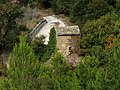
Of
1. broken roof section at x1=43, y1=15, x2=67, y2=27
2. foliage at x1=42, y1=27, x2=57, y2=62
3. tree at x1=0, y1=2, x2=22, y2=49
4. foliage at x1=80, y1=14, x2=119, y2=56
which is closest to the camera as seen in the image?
foliage at x1=80, y1=14, x2=119, y2=56

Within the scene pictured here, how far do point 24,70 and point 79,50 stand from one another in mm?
8030

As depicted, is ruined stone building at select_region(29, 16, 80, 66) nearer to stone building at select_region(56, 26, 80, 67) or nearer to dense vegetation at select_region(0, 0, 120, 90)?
stone building at select_region(56, 26, 80, 67)

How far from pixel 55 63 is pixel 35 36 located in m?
13.6

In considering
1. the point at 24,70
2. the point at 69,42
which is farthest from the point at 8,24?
the point at 24,70

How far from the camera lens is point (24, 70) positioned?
27.2 metres

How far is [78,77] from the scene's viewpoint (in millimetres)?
28062

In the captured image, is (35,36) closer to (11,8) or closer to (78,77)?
(11,8)

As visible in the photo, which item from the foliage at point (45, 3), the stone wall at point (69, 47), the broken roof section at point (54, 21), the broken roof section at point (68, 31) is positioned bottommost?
the foliage at point (45, 3)

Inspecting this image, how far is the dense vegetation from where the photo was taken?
1072 inches

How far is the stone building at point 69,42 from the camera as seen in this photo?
112ft

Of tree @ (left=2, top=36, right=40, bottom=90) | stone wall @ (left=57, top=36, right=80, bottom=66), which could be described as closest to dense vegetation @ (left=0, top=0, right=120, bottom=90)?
tree @ (left=2, top=36, right=40, bottom=90)

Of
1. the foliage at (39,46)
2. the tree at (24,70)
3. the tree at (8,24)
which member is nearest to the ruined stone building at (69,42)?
the foliage at (39,46)

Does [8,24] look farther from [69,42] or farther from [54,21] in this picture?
[69,42]

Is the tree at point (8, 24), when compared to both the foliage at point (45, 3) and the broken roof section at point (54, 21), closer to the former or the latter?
the broken roof section at point (54, 21)
